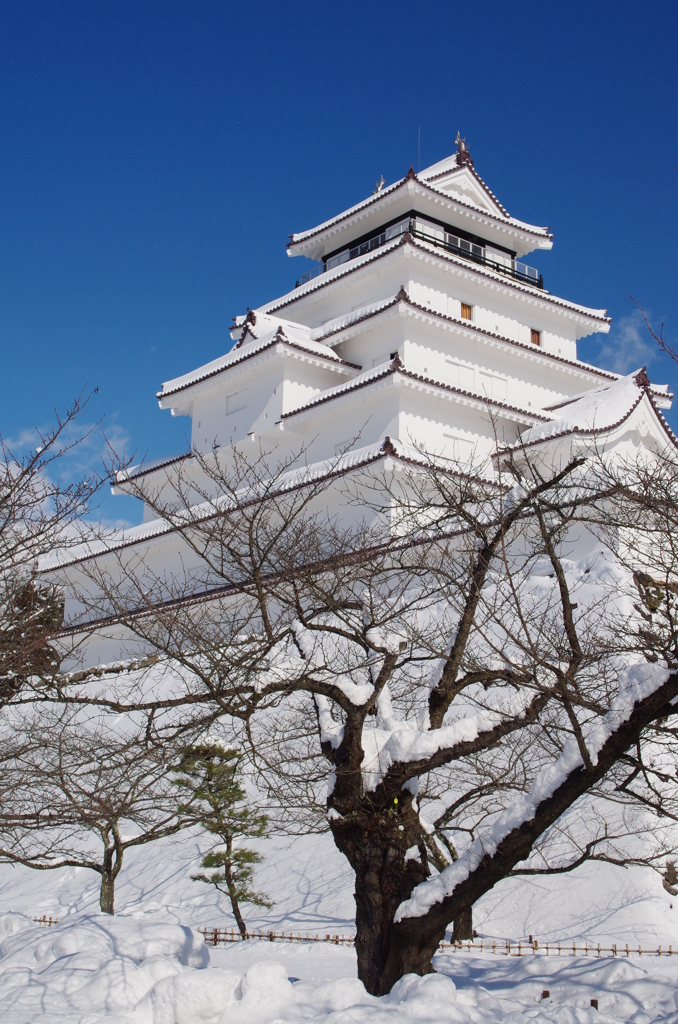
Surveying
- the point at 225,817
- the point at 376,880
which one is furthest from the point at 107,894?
the point at 376,880

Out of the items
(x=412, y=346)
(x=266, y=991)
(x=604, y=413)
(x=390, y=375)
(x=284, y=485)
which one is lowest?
(x=266, y=991)

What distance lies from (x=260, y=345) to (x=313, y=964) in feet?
60.9

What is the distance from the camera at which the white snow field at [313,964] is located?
24.6ft

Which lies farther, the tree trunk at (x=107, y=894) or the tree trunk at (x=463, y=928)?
the tree trunk at (x=107, y=894)

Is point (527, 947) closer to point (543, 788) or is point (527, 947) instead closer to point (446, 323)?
point (543, 788)

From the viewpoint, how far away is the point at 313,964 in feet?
35.4

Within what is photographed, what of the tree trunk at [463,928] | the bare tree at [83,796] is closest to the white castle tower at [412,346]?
the bare tree at [83,796]

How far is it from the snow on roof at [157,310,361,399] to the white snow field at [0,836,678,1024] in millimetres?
14431

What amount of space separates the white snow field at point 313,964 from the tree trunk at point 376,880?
0.31 m

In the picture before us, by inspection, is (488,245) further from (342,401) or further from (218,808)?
(218,808)

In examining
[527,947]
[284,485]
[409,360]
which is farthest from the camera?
[409,360]

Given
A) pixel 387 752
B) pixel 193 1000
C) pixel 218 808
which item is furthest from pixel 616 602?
pixel 193 1000

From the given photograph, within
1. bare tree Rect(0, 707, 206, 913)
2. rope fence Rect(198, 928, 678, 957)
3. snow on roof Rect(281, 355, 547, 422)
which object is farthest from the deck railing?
rope fence Rect(198, 928, 678, 957)

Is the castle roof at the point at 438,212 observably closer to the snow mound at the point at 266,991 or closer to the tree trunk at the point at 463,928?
Answer: the tree trunk at the point at 463,928
